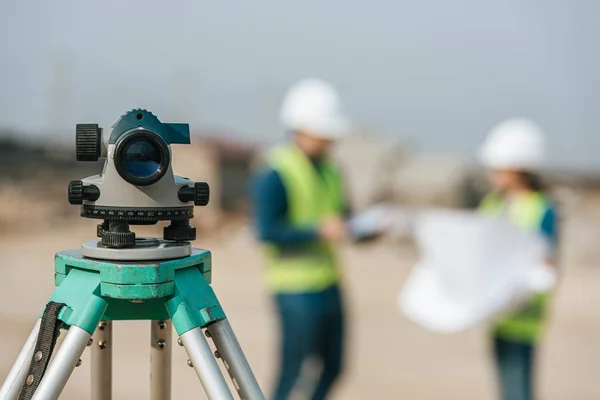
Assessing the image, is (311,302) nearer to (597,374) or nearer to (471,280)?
(471,280)

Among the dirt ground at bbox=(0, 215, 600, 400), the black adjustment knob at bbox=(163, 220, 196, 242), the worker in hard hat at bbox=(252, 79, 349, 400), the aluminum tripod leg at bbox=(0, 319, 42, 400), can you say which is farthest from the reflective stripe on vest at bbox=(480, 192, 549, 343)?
the aluminum tripod leg at bbox=(0, 319, 42, 400)

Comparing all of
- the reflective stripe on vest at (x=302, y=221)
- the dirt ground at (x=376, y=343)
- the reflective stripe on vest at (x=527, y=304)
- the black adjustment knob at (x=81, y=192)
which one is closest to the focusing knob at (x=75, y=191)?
the black adjustment knob at (x=81, y=192)

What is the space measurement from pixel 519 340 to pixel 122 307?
7.42ft

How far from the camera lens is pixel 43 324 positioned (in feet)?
4.35

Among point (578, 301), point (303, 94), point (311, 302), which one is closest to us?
point (311, 302)

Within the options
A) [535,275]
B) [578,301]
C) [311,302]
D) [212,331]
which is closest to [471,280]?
[535,275]

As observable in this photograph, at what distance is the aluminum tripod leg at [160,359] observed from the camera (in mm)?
1546

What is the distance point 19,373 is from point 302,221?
2.07m

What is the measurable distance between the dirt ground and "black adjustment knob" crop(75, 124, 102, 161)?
1.85 m

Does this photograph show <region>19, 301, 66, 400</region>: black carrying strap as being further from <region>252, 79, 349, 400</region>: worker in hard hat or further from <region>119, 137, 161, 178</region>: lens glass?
<region>252, 79, 349, 400</region>: worker in hard hat

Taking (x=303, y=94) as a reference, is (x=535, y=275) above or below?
below

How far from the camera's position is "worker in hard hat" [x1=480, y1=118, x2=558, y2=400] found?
10.7ft

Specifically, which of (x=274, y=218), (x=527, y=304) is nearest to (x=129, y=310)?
(x=274, y=218)

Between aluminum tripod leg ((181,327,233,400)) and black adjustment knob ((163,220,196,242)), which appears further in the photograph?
black adjustment knob ((163,220,196,242))
